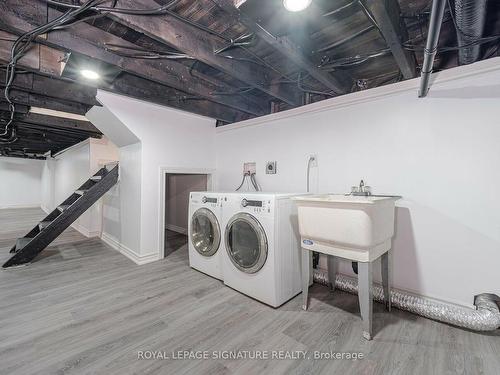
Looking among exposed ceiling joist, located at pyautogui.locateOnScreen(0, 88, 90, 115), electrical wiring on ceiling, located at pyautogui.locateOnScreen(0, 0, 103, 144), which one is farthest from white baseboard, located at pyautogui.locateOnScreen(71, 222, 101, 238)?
electrical wiring on ceiling, located at pyautogui.locateOnScreen(0, 0, 103, 144)

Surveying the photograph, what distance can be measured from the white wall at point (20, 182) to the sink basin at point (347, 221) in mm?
12076

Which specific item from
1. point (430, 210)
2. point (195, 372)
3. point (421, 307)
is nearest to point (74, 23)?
point (195, 372)

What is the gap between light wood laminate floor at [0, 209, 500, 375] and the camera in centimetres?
142

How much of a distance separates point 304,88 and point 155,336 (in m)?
2.87

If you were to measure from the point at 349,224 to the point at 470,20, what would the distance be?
141cm

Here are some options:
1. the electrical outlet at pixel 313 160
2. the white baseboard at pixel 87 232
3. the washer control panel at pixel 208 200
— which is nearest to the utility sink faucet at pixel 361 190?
the electrical outlet at pixel 313 160

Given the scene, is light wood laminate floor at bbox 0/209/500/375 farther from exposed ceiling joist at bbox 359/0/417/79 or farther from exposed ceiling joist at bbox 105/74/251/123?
exposed ceiling joist at bbox 105/74/251/123

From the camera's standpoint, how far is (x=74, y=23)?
61.6 inches

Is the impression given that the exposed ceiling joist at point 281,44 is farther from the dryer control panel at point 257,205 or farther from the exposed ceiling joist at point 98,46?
the dryer control panel at point 257,205

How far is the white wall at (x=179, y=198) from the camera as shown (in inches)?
181

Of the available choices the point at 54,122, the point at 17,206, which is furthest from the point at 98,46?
the point at 17,206

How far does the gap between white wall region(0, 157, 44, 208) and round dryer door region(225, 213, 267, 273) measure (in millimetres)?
11258

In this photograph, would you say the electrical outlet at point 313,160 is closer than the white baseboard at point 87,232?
Yes

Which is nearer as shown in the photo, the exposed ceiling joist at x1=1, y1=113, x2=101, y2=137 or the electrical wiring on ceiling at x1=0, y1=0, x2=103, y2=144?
the electrical wiring on ceiling at x1=0, y1=0, x2=103, y2=144
